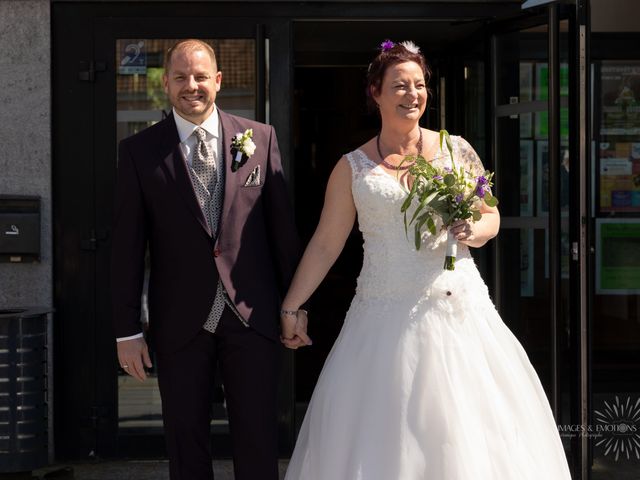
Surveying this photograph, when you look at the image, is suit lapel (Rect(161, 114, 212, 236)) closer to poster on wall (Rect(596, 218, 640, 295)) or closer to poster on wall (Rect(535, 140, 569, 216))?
poster on wall (Rect(535, 140, 569, 216))

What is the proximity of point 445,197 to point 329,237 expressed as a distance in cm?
55

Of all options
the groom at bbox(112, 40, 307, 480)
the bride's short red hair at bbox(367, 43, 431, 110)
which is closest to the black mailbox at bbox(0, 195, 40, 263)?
the groom at bbox(112, 40, 307, 480)

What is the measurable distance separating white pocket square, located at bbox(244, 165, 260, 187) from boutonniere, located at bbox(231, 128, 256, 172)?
0.06 metres

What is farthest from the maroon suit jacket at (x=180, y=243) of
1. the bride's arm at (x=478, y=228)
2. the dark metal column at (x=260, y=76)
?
the dark metal column at (x=260, y=76)

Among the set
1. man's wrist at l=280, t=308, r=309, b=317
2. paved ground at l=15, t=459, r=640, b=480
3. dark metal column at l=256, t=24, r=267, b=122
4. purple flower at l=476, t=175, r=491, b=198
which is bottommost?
paved ground at l=15, t=459, r=640, b=480

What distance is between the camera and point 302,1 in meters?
6.55

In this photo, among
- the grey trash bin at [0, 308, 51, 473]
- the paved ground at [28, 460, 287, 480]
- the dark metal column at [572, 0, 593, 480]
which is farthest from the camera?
the paved ground at [28, 460, 287, 480]

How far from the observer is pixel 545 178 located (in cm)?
654

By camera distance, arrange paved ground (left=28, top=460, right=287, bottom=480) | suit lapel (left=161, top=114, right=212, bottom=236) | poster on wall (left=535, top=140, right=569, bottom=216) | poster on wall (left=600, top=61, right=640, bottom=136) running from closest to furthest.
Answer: suit lapel (left=161, top=114, right=212, bottom=236) < poster on wall (left=535, top=140, right=569, bottom=216) < paved ground (left=28, top=460, right=287, bottom=480) < poster on wall (left=600, top=61, right=640, bottom=136)

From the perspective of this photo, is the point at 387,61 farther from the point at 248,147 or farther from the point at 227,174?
the point at 227,174

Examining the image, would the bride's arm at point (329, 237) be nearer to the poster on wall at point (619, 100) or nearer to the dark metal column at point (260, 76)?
the dark metal column at point (260, 76)

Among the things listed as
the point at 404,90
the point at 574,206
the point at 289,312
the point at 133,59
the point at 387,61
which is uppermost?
the point at 133,59

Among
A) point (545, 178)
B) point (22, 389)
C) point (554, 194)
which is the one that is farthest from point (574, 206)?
point (22, 389)

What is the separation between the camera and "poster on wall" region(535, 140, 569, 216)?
20.1ft
